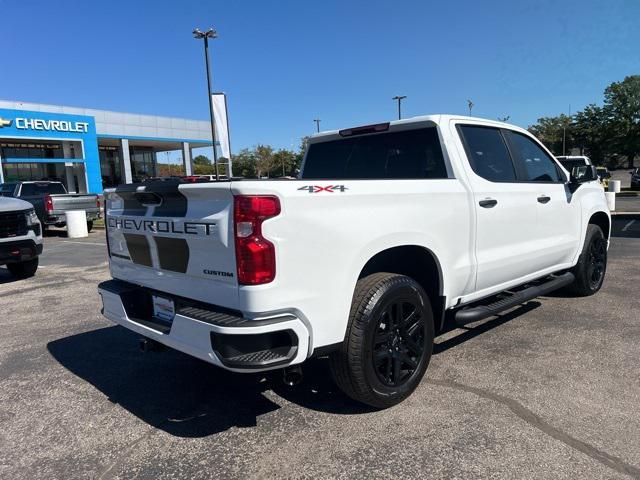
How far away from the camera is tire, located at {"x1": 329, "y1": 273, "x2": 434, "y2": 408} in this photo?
2.91m

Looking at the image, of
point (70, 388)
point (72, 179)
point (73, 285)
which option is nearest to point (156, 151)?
point (72, 179)

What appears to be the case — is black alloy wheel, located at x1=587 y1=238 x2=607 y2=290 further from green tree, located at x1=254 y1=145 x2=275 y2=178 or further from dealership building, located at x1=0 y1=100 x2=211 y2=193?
green tree, located at x1=254 y1=145 x2=275 y2=178

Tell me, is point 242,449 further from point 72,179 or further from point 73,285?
point 72,179

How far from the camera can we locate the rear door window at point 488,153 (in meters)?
3.96

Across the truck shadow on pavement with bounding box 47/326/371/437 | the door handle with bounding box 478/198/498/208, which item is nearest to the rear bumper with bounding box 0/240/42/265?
the truck shadow on pavement with bounding box 47/326/371/437

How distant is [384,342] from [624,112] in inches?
2682

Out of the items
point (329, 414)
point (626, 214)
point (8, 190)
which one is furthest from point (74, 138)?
point (329, 414)

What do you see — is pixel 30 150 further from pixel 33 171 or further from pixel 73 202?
pixel 73 202

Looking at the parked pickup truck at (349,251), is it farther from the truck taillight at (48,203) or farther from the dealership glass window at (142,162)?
the dealership glass window at (142,162)

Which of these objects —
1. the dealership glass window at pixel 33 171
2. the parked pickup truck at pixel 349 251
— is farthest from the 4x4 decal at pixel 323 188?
the dealership glass window at pixel 33 171

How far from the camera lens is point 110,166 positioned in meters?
43.8

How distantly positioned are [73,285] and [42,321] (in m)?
2.08

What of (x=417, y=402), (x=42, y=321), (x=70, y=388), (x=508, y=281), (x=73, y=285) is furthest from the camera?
(x=73, y=285)

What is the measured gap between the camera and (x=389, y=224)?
305cm
